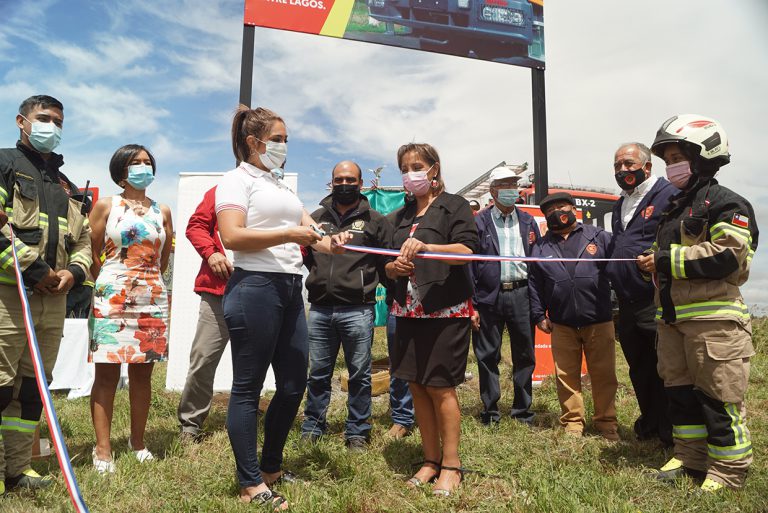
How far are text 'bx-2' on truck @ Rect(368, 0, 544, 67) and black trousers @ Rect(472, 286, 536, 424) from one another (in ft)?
12.0

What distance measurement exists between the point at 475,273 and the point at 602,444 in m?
1.75

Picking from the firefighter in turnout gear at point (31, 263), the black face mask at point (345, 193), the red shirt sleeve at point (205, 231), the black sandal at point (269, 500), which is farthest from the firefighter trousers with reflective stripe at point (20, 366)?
the black face mask at point (345, 193)

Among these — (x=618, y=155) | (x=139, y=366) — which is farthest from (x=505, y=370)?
(x=139, y=366)

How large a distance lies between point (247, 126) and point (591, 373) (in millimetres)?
3393

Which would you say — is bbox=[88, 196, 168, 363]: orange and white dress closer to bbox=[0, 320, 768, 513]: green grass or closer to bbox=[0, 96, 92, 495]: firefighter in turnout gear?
bbox=[0, 96, 92, 495]: firefighter in turnout gear

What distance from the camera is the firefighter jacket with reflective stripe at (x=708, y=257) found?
2.87 metres

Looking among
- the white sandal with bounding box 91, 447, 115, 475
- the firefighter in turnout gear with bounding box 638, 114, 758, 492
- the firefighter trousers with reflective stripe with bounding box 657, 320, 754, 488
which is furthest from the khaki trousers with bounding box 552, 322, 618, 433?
the white sandal with bounding box 91, 447, 115, 475

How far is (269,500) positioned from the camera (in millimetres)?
2705

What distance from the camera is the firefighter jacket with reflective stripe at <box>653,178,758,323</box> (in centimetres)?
287

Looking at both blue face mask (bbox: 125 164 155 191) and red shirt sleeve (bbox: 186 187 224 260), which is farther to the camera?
red shirt sleeve (bbox: 186 187 224 260)

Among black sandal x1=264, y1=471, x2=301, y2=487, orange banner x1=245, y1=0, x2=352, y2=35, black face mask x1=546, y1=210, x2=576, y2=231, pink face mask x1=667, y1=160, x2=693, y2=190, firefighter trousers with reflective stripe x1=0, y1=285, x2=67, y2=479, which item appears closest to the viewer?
firefighter trousers with reflective stripe x1=0, y1=285, x2=67, y2=479

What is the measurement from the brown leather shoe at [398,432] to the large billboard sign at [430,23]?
4379 mm

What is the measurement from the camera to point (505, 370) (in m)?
7.28

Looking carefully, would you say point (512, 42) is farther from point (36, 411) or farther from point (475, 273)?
point (36, 411)
